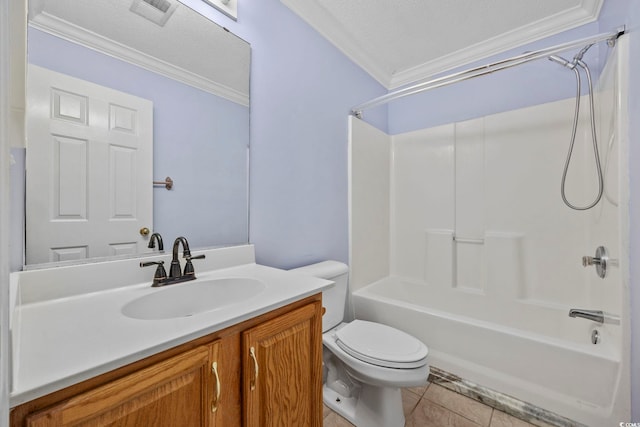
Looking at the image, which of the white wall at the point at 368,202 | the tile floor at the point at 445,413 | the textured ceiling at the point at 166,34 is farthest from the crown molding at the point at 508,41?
the tile floor at the point at 445,413

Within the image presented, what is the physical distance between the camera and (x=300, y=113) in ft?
5.30

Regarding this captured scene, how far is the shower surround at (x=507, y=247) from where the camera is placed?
122 centimetres

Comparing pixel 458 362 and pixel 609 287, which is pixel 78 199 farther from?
pixel 609 287

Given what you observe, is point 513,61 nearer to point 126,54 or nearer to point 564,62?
point 564,62

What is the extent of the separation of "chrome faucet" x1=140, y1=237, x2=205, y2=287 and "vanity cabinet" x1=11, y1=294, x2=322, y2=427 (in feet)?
1.42

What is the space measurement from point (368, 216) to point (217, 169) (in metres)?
1.31

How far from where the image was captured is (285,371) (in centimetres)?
82

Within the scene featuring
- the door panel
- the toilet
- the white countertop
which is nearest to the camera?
the white countertop

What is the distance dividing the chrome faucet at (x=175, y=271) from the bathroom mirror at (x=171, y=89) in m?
0.11

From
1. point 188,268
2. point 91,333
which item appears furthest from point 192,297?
point 91,333

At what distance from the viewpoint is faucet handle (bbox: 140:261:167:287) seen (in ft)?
3.10

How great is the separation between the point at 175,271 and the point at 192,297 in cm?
12

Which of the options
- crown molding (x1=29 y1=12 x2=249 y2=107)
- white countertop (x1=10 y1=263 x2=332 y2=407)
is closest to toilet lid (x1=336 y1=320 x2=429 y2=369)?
white countertop (x1=10 y1=263 x2=332 y2=407)

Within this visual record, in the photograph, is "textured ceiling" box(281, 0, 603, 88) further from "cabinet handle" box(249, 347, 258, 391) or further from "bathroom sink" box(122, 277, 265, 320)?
"cabinet handle" box(249, 347, 258, 391)
